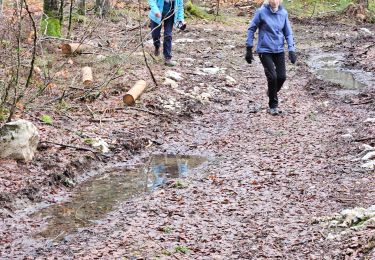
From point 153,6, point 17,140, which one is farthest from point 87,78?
point 17,140

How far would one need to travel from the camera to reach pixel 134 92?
973 cm

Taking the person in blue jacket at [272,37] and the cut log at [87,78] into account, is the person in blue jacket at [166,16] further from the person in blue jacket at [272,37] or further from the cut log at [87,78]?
the person in blue jacket at [272,37]

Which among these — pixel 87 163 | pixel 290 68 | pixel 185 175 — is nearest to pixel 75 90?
pixel 87 163

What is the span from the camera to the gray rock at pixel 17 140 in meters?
6.71

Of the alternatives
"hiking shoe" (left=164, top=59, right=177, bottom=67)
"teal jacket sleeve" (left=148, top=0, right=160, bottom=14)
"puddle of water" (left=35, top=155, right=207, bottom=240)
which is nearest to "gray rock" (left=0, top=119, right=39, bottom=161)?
"puddle of water" (left=35, top=155, right=207, bottom=240)

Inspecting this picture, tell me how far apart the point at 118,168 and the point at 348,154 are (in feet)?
10.2

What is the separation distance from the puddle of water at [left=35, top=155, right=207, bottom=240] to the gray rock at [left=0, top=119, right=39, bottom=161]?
831mm

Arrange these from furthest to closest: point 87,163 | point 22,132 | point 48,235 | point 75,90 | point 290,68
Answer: point 290,68, point 75,90, point 87,163, point 22,132, point 48,235

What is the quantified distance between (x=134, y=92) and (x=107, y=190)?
336 centimetres

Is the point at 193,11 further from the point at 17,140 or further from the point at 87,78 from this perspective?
the point at 17,140

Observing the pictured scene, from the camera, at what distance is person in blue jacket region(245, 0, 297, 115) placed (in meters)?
9.78

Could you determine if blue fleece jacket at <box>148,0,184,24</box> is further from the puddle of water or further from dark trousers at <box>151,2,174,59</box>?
the puddle of water

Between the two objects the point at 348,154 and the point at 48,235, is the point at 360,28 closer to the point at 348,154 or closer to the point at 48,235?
the point at 348,154

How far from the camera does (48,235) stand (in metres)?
5.35
